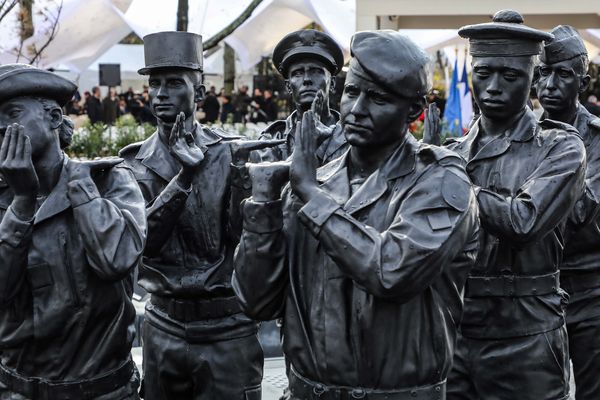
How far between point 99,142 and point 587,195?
10757 millimetres

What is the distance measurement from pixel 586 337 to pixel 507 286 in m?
1.36

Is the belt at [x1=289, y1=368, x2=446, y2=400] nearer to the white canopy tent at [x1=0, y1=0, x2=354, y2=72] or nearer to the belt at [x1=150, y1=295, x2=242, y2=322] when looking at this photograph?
the belt at [x1=150, y1=295, x2=242, y2=322]

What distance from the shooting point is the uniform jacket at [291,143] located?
589 centimetres

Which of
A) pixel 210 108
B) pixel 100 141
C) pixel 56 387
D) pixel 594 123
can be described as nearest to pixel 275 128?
pixel 594 123

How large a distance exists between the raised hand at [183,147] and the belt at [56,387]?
1.31m

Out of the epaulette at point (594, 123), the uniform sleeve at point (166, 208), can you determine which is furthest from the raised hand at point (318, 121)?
the epaulette at point (594, 123)

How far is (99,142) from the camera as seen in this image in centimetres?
1530

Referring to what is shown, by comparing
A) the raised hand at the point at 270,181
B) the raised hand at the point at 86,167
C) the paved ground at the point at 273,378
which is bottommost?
the paved ground at the point at 273,378

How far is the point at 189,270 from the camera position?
18.5 feet

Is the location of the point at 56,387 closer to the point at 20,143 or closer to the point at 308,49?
the point at 20,143

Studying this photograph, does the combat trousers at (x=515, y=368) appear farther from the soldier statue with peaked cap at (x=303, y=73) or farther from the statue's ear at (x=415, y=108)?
the soldier statue with peaked cap at (x=303, y=73)

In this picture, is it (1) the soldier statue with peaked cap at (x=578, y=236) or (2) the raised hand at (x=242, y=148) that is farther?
(1) the soldier statue with peaked cap at (x=578, y=236)

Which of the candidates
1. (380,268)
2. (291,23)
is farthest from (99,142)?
(380,268)

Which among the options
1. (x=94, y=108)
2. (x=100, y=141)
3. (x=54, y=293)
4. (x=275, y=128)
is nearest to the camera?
(x=54, y=293)
